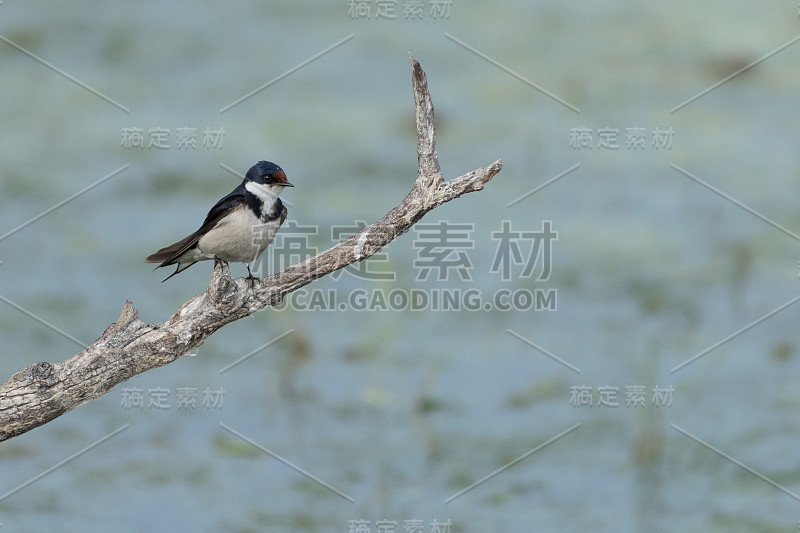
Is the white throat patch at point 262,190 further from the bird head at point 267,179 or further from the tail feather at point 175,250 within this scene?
the tail feather at point 175,250

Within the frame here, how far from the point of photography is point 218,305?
4012 mm

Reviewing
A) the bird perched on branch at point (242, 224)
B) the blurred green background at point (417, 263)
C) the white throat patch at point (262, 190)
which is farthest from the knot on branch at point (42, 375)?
the blurred green background at point (417, 263)

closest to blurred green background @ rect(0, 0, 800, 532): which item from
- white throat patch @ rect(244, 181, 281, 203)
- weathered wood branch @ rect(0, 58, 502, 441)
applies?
white throat patch @ rect(244, 181, 281, 203)

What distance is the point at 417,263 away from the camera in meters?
7.39

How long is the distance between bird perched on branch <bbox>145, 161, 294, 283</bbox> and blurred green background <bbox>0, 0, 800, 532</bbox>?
148 centimetres

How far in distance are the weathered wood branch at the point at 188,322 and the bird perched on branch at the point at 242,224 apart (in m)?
0.80

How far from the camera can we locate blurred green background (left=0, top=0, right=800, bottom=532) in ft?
19.7

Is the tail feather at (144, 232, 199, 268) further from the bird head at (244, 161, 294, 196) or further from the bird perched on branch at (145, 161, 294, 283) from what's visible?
the bird head at (244, 161, 294, 196)

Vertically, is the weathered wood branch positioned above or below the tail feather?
above

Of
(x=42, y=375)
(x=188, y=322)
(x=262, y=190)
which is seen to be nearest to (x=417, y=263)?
(x=262, y=190)

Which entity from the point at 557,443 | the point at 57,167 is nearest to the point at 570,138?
the point at 557,443

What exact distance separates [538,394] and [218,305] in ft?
9.71

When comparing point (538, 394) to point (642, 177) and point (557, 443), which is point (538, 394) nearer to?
point (557, 443)

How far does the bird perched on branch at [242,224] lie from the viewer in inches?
190
